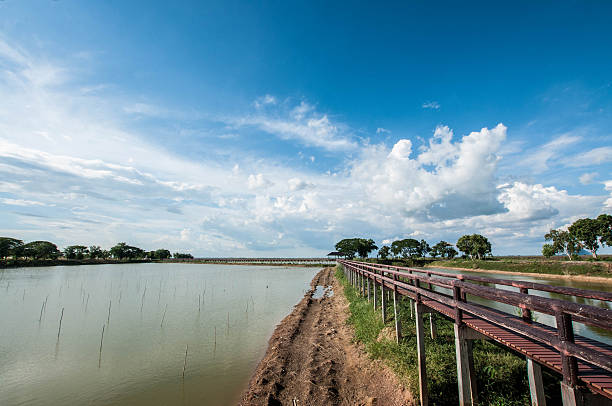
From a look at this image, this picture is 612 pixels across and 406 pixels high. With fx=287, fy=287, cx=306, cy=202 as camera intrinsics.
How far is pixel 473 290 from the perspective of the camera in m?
5.15

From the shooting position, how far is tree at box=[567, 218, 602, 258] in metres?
63.5

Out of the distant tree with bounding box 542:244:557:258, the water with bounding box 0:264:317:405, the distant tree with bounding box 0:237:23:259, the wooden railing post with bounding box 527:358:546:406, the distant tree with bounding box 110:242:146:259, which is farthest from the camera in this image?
the distant tree with bounding box 110:242:146:259

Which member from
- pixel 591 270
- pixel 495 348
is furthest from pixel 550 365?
pixel 591 270

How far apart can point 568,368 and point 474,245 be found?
4243 inches

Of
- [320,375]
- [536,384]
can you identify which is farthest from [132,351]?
[536,384]

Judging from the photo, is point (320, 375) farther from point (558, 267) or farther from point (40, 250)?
point (40, 250)

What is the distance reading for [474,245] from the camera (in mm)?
96000

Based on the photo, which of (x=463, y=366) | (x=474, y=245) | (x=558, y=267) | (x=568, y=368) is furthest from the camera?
(x=474, y=245)

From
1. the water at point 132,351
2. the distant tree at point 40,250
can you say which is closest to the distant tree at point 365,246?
the water at point 132,351

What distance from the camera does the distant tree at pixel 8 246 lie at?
100 metres

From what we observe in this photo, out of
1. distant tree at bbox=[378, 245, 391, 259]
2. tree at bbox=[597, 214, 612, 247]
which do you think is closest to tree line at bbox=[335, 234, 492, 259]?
distant tree at bbox=[378, 245, 391, 259]

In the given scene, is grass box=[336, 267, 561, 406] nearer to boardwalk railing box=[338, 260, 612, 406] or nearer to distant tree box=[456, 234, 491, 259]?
boardwalk railing box=[338, 260, 612, 406]

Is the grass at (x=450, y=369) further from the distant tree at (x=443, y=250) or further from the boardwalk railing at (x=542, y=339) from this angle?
the distant tree at (x=443, y=250)

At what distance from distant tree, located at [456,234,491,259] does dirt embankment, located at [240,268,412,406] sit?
97.7m
